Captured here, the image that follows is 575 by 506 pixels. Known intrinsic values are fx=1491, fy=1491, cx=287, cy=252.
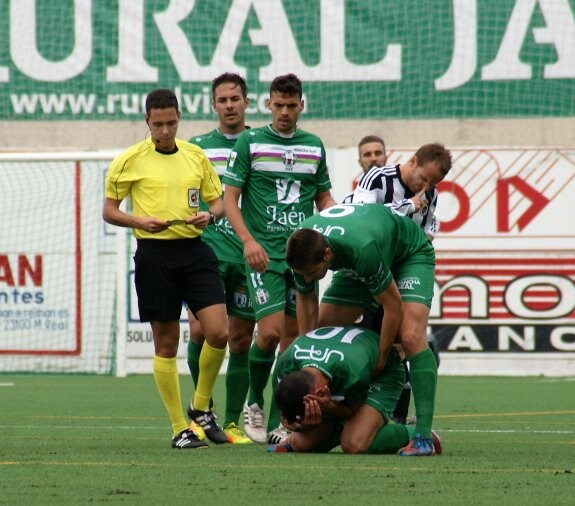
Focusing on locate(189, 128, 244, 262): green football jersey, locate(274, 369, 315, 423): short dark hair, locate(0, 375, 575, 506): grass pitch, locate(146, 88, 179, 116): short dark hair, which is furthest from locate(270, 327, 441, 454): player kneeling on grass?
locate(189, 128, 244, 262): green football jersey

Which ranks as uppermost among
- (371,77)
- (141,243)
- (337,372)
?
(371,77)

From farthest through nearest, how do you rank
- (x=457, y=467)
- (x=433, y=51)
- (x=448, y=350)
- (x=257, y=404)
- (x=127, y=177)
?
(x=433, y=51) → (x=448, y=350) → (x=257, y=404) → (x=127, y=177) → (x=457, y=467)

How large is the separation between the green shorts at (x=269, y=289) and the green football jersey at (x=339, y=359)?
91cm

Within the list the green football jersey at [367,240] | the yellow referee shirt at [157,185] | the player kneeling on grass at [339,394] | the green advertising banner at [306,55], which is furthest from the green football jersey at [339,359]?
the green advertising banner at [306,55]

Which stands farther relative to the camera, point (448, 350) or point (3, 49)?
point (3, 49)

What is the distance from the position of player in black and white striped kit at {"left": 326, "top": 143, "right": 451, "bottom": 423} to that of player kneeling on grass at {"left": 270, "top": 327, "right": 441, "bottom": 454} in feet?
1.02

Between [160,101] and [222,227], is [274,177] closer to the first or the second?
[222,227]

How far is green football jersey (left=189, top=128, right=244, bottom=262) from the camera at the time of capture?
30.0 feet

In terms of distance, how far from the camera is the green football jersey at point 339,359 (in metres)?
7.25

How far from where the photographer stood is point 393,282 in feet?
24.0

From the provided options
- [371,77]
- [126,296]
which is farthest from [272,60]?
[126,296]

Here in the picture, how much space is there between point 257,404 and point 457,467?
7.35 feet

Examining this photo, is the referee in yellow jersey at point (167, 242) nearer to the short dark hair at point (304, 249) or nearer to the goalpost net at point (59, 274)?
the short dark hair at point (304, 249)

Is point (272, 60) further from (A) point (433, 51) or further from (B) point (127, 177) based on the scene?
(B) point (127, 177)
